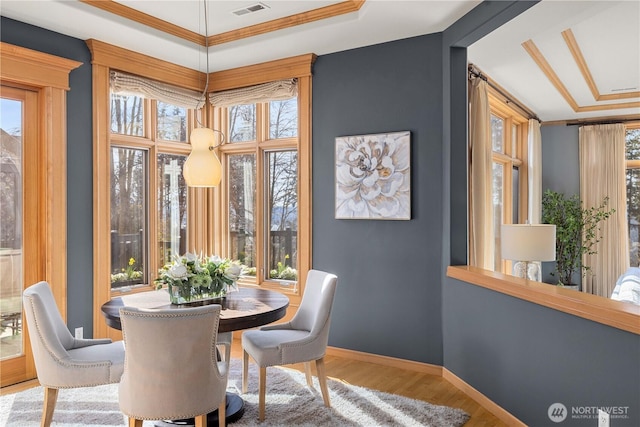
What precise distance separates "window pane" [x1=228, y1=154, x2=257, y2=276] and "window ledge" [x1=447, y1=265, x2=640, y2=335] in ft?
7.72

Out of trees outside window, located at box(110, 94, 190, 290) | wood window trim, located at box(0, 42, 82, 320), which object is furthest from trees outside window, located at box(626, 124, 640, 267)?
wood window trim, located at box(0, 42, 82, 320)

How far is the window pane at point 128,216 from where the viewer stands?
432 centimetres

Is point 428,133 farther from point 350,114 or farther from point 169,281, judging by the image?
point 169,281

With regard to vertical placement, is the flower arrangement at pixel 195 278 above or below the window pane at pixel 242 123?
below

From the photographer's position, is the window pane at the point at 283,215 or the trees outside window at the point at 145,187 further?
the window pane at the point at 283,215

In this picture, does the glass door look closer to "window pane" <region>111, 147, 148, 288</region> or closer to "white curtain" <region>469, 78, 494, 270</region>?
"window pane" <region>111, 147, 148, 288</region>

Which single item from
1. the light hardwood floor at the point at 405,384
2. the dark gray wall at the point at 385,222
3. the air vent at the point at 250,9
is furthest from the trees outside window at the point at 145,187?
the dark gray wall at the point at 385,222

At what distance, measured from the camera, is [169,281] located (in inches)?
116

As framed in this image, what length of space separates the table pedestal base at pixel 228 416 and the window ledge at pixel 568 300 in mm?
1766

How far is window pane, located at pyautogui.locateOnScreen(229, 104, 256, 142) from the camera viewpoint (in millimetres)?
4910

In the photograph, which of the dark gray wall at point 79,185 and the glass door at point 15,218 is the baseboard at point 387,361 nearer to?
the dark gray wall at point 79,185

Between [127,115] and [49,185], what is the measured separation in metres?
1.05

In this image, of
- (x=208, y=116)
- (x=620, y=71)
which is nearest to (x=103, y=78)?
(x=208, y=116)

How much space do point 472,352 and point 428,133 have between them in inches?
66.9
